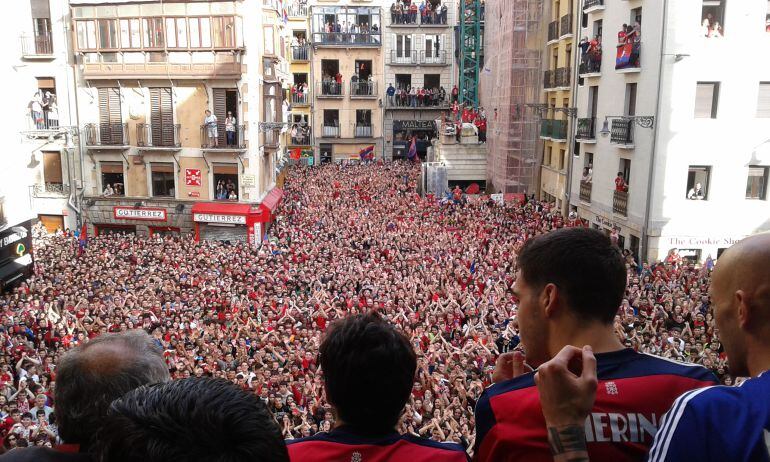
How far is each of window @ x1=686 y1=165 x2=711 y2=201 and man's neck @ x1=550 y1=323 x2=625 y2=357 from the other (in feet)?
63.7

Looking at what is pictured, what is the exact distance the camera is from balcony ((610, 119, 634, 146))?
69.6 ft

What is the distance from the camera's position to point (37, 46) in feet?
83.4

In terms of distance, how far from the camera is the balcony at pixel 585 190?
82.2ft

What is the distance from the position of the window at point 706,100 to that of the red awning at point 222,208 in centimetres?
1632

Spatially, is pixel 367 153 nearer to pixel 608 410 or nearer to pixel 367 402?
pixel 367 402

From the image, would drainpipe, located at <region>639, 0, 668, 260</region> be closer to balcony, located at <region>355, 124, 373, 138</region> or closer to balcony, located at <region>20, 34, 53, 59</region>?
balcony, located at <region>20, 34, 53, 59</region>

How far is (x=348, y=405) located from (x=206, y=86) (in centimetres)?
2445

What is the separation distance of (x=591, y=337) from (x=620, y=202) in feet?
68.1

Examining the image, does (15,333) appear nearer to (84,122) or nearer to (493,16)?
(84,122)

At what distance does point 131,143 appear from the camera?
25922 mm

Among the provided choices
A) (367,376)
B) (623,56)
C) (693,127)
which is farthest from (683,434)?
(623,56)

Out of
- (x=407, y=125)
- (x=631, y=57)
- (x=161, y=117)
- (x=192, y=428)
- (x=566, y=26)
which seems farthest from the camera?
(x=407, y=125)

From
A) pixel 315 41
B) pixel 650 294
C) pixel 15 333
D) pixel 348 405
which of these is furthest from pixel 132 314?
pixel 315 41

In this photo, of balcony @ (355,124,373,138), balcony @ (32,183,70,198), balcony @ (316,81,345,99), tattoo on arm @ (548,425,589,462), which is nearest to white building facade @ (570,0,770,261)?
tattoo on arm @ (548,425,589,462)
